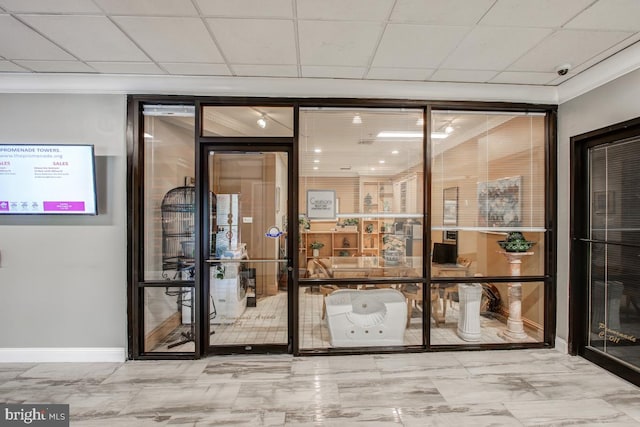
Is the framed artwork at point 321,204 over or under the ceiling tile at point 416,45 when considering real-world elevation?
under

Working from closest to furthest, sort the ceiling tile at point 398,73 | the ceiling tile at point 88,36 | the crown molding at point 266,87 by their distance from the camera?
the ceiling tile at point 88,36
the ceiling tile at point 398,73
the crown molding at point 266,87

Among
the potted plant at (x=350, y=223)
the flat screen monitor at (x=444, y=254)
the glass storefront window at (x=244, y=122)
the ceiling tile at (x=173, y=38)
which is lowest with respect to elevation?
the flat screen monitor at (x=444, y=254)

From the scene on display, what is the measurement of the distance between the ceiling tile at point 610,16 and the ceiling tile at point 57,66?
3.89m

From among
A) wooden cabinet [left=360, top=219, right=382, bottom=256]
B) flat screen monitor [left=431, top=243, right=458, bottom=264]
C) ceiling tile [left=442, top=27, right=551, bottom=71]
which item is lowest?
flat screen monitor [left=431, top=243, right=458, bottom=264]

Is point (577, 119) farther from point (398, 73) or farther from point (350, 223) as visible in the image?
point (350, 223)

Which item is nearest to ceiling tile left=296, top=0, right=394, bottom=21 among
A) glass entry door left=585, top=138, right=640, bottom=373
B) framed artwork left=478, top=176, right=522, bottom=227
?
framed artwork left=478, top=176, right=522, bottom=227

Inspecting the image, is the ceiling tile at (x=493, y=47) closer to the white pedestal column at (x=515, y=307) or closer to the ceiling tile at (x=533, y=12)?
the ceiling tile at (x=533, y=12)

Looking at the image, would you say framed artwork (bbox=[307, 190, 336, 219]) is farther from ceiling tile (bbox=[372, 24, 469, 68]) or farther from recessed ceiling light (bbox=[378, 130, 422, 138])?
ceiling tile (bbox=[372, 24, 469, 68])

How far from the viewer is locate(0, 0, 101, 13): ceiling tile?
191cm

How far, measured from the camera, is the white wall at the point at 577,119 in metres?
2.57

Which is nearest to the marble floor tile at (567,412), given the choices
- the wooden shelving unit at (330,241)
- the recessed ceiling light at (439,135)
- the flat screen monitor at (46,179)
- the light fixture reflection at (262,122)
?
the wooden shelving unit at (330,241)

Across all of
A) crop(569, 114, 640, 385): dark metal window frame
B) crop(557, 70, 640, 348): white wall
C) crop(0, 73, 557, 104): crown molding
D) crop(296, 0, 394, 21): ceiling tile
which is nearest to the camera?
crop(296, 0, 394, 21): ceiling tile

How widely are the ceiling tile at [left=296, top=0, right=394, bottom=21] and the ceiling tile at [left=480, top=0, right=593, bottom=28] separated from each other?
0.71 metres

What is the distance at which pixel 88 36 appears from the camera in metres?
2.27
